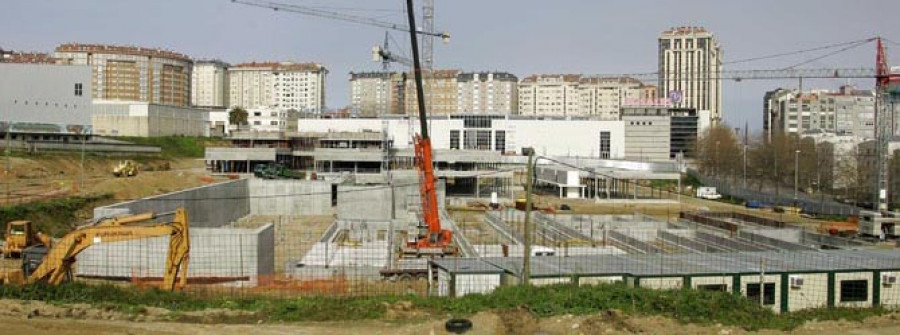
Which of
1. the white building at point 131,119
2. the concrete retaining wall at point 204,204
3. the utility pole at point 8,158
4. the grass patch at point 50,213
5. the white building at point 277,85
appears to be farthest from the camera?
the white building at point 277,85

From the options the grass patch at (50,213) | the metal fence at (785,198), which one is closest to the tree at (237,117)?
the metal fence at (785,198)

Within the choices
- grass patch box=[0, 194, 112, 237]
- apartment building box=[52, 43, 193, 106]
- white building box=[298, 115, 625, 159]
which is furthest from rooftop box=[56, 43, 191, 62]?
grass patch box=[0, 194, 112, 237]

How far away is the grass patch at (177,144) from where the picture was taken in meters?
50.3

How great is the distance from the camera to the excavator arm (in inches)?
450

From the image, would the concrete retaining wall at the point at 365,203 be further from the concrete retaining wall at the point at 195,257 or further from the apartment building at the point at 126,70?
the apartment building at the point at 126,70

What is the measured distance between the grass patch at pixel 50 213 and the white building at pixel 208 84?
78388mm

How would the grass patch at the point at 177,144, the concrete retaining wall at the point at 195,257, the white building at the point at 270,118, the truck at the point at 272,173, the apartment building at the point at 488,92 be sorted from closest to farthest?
1. the concrete retaining wall at the point at 195,257
2. the truck at the point at 272,173
3. the grass patch at the point at 177,144
4. the white building at the point at 270,118
5. the apartment building at the point at 488,92

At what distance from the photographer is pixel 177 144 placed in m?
53.2

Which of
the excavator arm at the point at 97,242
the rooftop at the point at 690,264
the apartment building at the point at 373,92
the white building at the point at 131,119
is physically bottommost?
the rooftop at the point at 690,264

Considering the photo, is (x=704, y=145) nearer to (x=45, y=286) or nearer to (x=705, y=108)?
(x=705, y=108)

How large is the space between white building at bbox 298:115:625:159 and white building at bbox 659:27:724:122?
3558 centimetres

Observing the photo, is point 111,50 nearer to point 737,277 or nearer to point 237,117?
point 237,117

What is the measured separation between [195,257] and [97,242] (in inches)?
137

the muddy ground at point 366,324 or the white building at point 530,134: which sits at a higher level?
the white building at point 530,134
